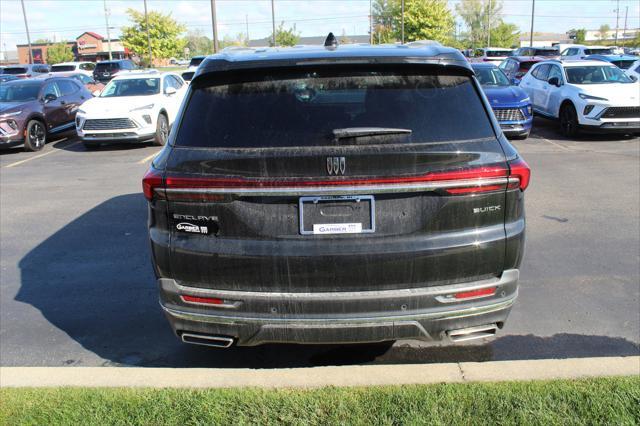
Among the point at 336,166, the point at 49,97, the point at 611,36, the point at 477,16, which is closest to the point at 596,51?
the point at 49,97

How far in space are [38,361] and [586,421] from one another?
11.4 ft

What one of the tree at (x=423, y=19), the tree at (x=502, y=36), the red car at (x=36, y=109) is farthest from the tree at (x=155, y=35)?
the red car at (x=36, y=109)

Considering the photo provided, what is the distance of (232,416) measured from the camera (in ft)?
10.3

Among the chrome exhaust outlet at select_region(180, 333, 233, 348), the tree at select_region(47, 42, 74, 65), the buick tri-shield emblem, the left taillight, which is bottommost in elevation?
the chrome exhaust outlet at select_region(180, 333, 233, 348)

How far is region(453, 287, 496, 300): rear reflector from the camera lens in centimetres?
306

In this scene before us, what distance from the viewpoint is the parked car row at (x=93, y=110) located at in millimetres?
13664

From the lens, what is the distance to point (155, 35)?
6569 centimetres

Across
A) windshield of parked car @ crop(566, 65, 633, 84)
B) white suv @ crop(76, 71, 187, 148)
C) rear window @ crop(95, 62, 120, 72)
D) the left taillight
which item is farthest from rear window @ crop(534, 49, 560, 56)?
the left taillight

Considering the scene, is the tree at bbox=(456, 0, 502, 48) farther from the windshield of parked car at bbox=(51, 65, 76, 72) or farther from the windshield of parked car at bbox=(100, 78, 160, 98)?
the windshield of parked car at bbox=(100, 78, 160, 98)

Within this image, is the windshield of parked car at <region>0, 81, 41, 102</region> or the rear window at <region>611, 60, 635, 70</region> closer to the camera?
the windshield of parked car at <region>0, 81, 41, 102</region>

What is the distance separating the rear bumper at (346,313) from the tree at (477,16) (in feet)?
264

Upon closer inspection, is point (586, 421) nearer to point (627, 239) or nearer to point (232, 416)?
point (232, 416)

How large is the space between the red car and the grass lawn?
12.1 meters

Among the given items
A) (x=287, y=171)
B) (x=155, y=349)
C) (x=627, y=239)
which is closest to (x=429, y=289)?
(x=287, y=171)
